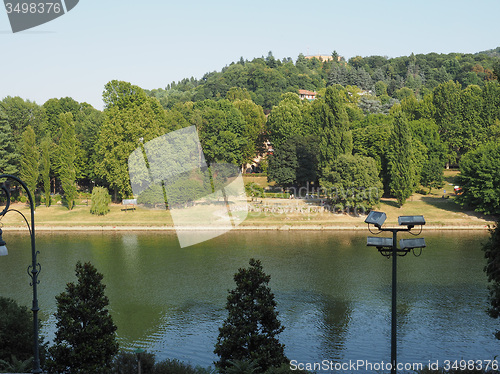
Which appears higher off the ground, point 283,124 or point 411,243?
point 283,124

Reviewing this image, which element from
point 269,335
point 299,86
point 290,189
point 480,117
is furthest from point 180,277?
point 299,86

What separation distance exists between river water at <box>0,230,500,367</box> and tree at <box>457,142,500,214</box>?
3731 mm

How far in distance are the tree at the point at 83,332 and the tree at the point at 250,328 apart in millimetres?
3212

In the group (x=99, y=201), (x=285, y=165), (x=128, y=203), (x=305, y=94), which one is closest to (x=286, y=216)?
(x=285, y=165)

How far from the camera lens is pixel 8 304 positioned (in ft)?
54.4

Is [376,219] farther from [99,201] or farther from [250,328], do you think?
[99,201]

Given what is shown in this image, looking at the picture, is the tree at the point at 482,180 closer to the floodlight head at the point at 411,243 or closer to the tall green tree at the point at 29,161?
the floodlight head at the point at 411,243

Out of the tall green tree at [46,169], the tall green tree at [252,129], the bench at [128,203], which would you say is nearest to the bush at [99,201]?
the bench at [128,203]

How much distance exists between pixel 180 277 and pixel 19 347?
46.1 ft

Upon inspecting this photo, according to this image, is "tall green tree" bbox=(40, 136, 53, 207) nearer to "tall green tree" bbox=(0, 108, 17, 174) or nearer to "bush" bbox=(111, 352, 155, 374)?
"tall green tree" bbox=(0, 108, 17, 174)

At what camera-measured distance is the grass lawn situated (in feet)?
144

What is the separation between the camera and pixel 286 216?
45594mm
